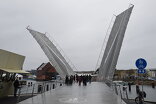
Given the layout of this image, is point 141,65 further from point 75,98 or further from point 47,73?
point 47,73

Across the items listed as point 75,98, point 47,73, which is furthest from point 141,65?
point 47,73

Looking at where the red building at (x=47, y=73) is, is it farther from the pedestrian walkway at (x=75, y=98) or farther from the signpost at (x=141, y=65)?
the signpost at (x=141, y=65)

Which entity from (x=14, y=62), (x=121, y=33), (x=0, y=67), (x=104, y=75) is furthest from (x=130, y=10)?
(x=0, y=67)

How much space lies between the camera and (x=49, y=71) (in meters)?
109

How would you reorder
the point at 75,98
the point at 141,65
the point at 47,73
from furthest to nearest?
the point at 47,73
the point at 75,98
the point at 141,65

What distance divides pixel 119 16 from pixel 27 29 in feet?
62.5

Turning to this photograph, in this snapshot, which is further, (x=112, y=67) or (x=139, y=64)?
(x=112, y=67)

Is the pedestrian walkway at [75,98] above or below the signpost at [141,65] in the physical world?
below

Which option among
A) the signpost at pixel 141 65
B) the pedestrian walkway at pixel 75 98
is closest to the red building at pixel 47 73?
the pedestrian walkway at pixel 75 98

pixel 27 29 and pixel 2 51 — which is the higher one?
pixel 27 29

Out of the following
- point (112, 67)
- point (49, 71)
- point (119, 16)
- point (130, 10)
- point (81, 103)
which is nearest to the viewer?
point (81, 103)

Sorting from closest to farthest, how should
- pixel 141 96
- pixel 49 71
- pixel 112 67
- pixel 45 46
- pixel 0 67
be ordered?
pixel 141 96 < pixel 0 67 < pixel 112 67 < pixel 45 46 < pixel 49 71

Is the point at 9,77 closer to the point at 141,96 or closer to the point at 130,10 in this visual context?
the point at 141,96

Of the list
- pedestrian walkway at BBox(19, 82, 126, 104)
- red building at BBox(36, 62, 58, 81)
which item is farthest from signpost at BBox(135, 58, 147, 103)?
red building at BBox(36, 62, 58, 81)
